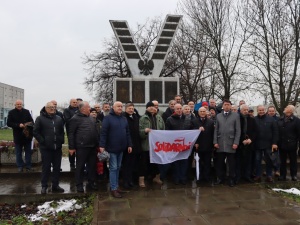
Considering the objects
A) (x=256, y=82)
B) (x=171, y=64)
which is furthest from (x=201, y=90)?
(x=256, y=82)

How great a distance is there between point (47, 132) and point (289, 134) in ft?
18.3

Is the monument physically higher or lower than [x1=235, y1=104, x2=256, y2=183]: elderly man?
higher

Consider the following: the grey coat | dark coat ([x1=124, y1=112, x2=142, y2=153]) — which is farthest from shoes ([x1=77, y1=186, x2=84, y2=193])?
the grey coat

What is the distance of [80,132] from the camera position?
6.23 meters

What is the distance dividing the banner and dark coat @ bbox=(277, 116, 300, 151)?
2.13 meters

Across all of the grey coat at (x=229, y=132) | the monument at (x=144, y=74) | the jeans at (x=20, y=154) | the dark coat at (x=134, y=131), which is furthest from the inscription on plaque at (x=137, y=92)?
the grey coat at (x=229, y=132)

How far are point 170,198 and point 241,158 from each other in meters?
2.35

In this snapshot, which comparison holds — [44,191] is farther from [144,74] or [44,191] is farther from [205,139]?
[144,74]

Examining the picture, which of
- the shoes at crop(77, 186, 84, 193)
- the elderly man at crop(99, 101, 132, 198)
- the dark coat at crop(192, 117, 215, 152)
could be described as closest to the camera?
the elderly man at crop(99, 101, 132, 198)

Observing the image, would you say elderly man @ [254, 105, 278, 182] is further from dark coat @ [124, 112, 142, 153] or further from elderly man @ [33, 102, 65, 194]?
elderly man @ [33, 102, 65, 194]

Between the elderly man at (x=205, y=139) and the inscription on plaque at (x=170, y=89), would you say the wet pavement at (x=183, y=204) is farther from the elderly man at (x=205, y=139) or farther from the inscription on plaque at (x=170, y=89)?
the inscription on plaque at (x=170, y=89)

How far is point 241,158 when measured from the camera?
290 inches

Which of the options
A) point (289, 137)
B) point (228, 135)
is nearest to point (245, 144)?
point (228, 135)

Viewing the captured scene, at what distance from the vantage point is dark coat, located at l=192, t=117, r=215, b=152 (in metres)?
7.12
